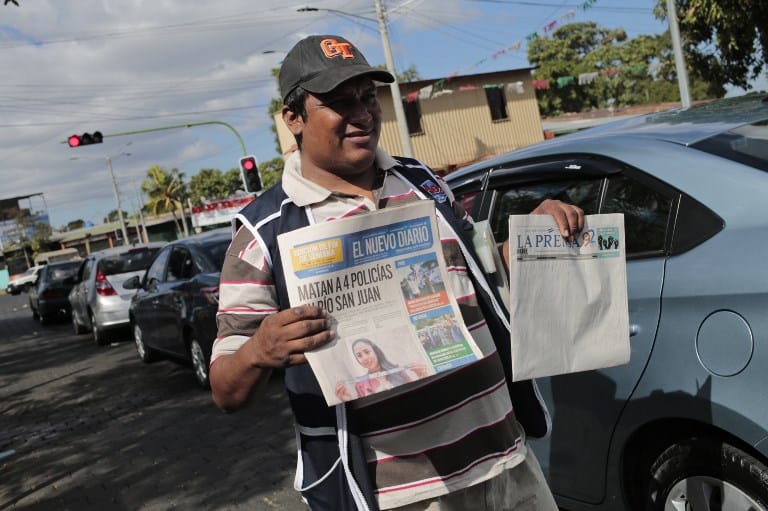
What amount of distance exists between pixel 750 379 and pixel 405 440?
1189 mm

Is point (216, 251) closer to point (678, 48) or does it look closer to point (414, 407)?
point (414, 407)

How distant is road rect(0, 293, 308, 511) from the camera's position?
15.5 ft

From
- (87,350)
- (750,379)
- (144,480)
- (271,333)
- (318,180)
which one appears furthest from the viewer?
(87,350)

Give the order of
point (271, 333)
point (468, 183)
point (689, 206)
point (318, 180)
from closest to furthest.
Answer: point (271, 333) < point (318, 180) < point (689, 206) < point (468, 183)

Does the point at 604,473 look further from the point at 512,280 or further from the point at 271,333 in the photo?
the point at 271,333

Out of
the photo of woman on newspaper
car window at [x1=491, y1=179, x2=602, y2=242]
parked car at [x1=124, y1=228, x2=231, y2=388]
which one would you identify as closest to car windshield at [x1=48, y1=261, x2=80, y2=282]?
parked car at [x1=124, y1=228, x2=231, y2=388]

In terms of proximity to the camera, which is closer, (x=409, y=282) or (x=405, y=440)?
(x=409, y=282)

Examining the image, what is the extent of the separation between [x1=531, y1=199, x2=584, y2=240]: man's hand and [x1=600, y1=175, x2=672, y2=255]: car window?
812 millimetres

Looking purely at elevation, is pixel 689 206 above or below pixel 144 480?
above

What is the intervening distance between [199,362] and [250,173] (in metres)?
11.1

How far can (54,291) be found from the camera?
18641 millimetres

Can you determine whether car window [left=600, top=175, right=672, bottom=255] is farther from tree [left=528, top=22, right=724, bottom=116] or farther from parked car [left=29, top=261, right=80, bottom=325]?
tree [left=528, top=22, right=724, bottom=116]

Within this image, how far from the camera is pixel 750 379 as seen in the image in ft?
7.22

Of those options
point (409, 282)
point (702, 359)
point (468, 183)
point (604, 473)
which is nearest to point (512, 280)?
point (409, 282)
